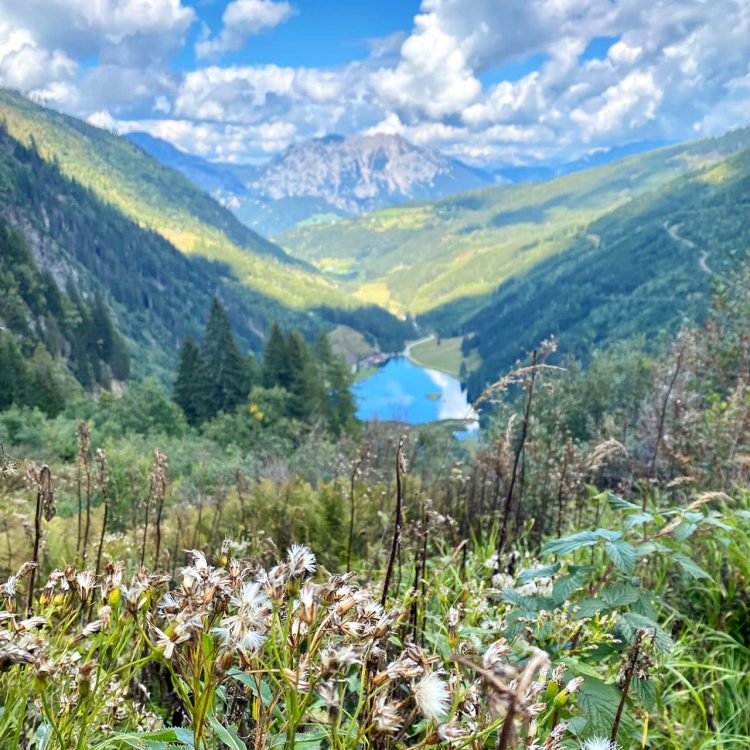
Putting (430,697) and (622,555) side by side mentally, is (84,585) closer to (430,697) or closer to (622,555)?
(430,697)

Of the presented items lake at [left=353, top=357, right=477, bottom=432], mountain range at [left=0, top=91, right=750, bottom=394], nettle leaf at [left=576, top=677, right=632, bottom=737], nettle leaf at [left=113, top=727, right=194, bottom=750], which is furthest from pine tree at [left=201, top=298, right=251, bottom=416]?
lake at [left=353, top=357, right=477, bottom=432]

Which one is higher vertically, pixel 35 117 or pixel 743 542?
pixel 35 117

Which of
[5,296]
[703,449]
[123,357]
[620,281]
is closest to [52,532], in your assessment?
[703,449]

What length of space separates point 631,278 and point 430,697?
162 metres

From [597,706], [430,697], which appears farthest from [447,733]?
[597,706]

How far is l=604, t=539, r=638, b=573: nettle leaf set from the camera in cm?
175

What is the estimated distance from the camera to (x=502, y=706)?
54 centimetres

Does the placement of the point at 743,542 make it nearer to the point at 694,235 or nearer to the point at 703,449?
the point at 703,449

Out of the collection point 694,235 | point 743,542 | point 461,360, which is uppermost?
point 694,235

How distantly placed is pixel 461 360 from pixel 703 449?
6341 inches

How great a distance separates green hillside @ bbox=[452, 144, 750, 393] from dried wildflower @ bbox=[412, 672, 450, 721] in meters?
100

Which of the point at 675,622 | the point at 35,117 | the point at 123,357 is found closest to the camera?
the point at 675,622

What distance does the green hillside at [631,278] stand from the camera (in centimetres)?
11712

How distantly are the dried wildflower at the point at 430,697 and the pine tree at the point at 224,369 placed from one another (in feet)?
127
